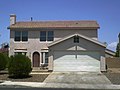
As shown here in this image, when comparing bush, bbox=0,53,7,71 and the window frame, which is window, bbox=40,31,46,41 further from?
bush, bbox=0,53,7,71

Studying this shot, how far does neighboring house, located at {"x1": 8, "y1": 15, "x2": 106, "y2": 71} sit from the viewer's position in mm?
27328

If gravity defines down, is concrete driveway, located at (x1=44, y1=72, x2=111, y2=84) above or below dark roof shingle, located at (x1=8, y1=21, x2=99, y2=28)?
below

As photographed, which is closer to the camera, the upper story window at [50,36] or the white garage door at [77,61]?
the white garage door at [77,61]

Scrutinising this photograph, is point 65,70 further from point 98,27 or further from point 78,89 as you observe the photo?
point 78,89

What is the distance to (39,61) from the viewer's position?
110ft

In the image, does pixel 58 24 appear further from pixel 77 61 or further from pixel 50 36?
pixel 77 61

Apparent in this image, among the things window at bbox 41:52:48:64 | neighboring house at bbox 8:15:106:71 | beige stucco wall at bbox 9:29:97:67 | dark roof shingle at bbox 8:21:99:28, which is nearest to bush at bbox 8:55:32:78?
neighboring house at bbox 8:15:106:71

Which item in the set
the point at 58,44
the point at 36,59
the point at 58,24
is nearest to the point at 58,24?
the point at 58,24

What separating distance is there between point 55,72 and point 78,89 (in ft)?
35.3

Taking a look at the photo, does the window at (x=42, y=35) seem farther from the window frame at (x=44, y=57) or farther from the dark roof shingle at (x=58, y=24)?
the window frame at (x=44, y=57)

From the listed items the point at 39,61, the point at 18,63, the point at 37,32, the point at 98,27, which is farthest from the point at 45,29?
the point at 18,63

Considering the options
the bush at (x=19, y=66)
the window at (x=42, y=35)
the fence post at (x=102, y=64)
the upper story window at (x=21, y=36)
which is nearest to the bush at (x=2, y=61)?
the bush at (x=19, y=66)

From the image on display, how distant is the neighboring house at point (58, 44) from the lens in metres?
27.3

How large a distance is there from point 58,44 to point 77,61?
2.87 meters
